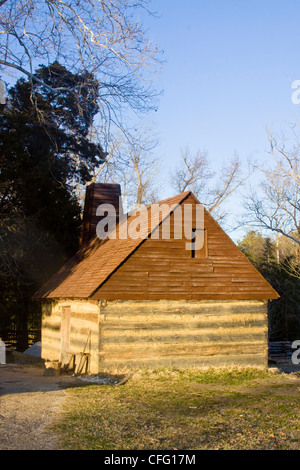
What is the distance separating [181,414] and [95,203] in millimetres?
15836

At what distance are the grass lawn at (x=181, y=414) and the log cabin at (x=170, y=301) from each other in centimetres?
118

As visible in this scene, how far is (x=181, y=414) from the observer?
9.41 metres

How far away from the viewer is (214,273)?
1656 centimetres

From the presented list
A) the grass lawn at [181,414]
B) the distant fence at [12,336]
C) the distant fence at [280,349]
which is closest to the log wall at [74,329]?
the grass lawn at [181,414]

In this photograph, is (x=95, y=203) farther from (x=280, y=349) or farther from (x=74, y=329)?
(x=280, y=349)

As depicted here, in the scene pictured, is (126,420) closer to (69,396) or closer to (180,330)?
(69,396)

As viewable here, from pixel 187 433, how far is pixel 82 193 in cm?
2964

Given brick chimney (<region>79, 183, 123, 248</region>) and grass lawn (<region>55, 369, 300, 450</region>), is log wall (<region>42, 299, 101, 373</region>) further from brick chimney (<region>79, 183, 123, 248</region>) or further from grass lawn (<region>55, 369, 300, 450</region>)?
brick chimney (<region>79, 183, 123, 248</region>)

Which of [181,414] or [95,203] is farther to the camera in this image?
[95,203]

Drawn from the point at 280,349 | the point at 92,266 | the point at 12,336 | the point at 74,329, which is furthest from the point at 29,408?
the point at 280,349

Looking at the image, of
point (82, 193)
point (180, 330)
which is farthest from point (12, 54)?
point (82, 193)

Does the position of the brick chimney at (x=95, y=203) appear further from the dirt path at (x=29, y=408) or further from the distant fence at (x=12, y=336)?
the dirt path at (x=29, y=408)

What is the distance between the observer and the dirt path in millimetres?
7395

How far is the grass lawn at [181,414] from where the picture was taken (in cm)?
746
